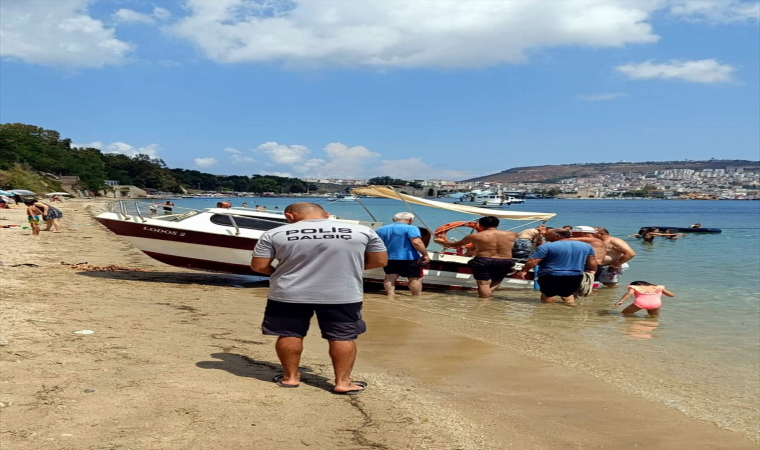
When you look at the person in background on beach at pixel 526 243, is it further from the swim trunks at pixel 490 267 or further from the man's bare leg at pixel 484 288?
the man's bare leg at pixel 484 288

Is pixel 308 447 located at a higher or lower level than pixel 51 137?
lower

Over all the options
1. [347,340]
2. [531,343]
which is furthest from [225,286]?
[347,340]

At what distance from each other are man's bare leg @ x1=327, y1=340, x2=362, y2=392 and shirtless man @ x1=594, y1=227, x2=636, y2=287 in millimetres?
8592

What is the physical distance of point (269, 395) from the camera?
4.39 meters

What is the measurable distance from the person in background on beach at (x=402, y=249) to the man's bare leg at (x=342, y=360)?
646cm

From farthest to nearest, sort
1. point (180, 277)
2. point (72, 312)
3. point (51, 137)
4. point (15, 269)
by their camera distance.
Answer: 1. point (51, 137)
2. point (180, 277)
3. point (15, 269)
4. point (72, 312)

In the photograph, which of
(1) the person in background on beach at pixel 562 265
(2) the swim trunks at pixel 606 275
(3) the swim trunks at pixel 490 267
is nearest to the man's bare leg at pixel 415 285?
(3) the swim trunks at pixel 490 267

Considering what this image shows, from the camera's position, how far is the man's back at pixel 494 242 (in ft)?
37.6

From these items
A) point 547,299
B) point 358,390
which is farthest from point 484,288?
point 358,390

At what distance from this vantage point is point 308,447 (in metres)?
3.53

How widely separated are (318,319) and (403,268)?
6979 millimetres

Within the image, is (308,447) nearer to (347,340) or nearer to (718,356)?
(347,340)

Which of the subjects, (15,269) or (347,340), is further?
(15,269)

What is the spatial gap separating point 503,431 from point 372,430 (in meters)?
0.91
